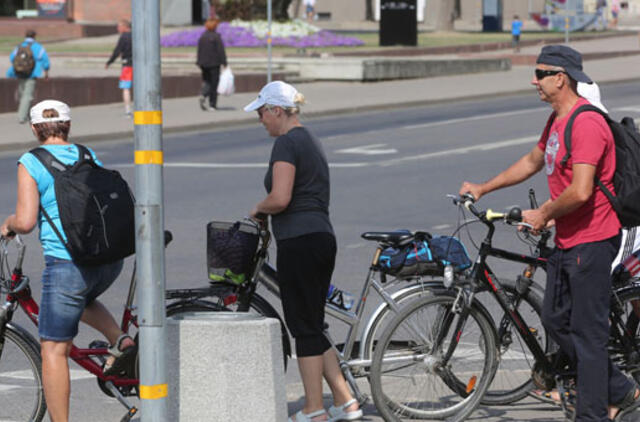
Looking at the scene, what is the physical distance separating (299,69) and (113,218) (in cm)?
2969

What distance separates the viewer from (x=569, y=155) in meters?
5.54

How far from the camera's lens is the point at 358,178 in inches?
650

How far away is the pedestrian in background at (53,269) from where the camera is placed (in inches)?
223

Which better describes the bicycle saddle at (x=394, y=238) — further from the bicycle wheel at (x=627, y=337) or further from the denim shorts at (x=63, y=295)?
the denim shorts at (x=63, y=295)

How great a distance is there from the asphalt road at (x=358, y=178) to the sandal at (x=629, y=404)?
51cm

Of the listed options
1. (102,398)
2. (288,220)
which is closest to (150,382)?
(288,220)

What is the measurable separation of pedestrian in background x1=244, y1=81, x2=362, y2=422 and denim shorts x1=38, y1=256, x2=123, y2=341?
0.86m

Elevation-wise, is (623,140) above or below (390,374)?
above

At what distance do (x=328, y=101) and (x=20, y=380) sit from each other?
23137 mm

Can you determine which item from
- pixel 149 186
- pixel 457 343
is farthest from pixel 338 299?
pixel 149 186

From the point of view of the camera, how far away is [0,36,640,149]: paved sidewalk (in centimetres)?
2322

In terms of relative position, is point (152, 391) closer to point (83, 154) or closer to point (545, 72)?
point (83, 154)

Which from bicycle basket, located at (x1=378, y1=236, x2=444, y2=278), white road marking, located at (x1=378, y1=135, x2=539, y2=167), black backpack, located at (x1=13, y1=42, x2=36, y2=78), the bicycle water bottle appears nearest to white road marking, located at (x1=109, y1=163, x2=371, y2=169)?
white road marking, located at (x1=378, y1=135, x2=539, y2=167)

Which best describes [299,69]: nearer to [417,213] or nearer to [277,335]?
[417,213]
